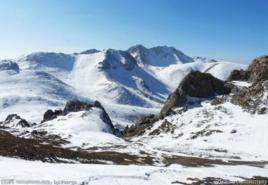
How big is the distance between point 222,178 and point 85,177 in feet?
69.5

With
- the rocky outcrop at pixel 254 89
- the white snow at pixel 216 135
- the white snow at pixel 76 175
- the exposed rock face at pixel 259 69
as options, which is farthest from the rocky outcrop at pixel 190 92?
the white snow at pixel 76 175

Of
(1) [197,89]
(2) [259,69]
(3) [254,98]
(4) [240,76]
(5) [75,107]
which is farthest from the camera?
(5) [75,107]

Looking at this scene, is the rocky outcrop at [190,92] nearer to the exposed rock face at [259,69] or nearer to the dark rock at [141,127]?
the dark rock at [141,127]

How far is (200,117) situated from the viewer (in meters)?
145

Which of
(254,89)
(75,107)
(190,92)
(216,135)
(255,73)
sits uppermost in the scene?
(255,73)

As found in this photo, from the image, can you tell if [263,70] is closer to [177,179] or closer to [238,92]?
[238,92]

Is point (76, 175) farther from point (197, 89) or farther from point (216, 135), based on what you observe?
point (197, 89)

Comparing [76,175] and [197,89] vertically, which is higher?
[197,89]

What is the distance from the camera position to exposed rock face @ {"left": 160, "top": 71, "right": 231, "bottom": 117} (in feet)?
546

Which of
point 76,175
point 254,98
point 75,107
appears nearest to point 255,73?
point 254,98

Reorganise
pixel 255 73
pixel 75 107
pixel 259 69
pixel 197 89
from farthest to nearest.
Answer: pixel 75 107, pixel 255 73, pixel 259 69, pixel 197 89

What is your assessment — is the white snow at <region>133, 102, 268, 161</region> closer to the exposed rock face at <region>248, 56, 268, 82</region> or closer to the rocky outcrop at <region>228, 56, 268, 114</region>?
the rocky outcrop at <region>228, 56, 268, 114</region>

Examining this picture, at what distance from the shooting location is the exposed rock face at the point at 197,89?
166 meters

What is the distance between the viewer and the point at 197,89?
170 meters
